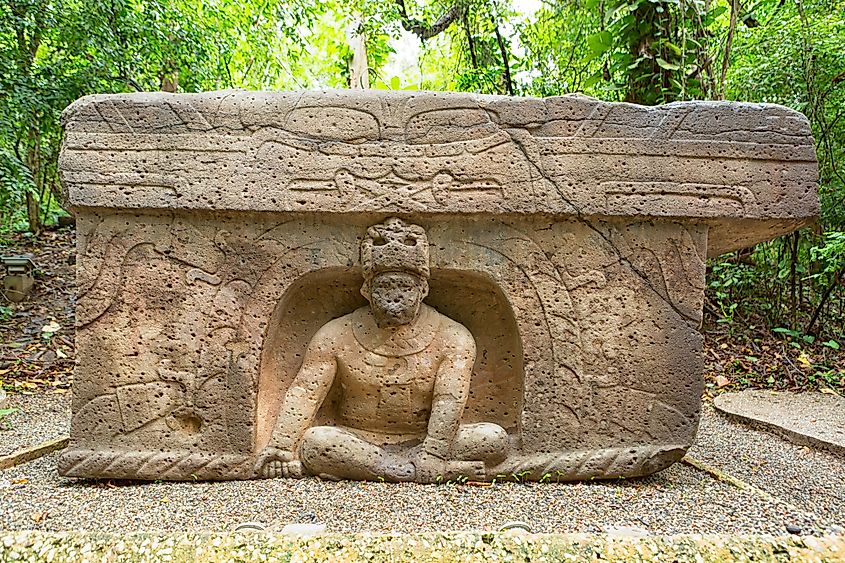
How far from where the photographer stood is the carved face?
266cm

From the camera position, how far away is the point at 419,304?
275cm

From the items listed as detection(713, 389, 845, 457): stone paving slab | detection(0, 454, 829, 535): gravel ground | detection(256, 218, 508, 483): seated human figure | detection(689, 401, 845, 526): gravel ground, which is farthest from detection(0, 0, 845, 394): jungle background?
detection(256, 218, 508, 483): seated human figure

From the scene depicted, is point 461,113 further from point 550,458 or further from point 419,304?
point 550,458

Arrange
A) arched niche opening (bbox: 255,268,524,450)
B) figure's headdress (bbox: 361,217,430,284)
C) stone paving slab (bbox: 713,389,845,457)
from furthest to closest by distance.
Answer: stone paving slab (bbox: 713,389,845,457), arched niche opening (bbox: 255,268,524,450), figure's headdress (bbox: 361,217,430,284)

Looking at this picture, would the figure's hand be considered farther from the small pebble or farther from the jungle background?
the jungle background

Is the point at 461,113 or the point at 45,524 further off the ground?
the point at 461,113

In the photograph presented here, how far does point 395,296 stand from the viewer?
8.73 ft

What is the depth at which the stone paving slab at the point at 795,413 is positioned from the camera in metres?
3.64

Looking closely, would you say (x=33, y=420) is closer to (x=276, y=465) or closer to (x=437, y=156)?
(x=276, y=465)

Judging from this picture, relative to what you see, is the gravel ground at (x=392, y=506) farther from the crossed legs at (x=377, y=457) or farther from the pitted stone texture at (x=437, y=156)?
the pitted stone texture at (x=437, y=156)

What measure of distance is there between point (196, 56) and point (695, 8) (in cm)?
459

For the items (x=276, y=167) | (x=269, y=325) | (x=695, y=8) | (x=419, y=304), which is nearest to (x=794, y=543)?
(x=419, y=304)

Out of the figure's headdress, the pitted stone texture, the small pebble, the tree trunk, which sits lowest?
the small pebble

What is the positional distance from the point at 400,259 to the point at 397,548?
1.17m
